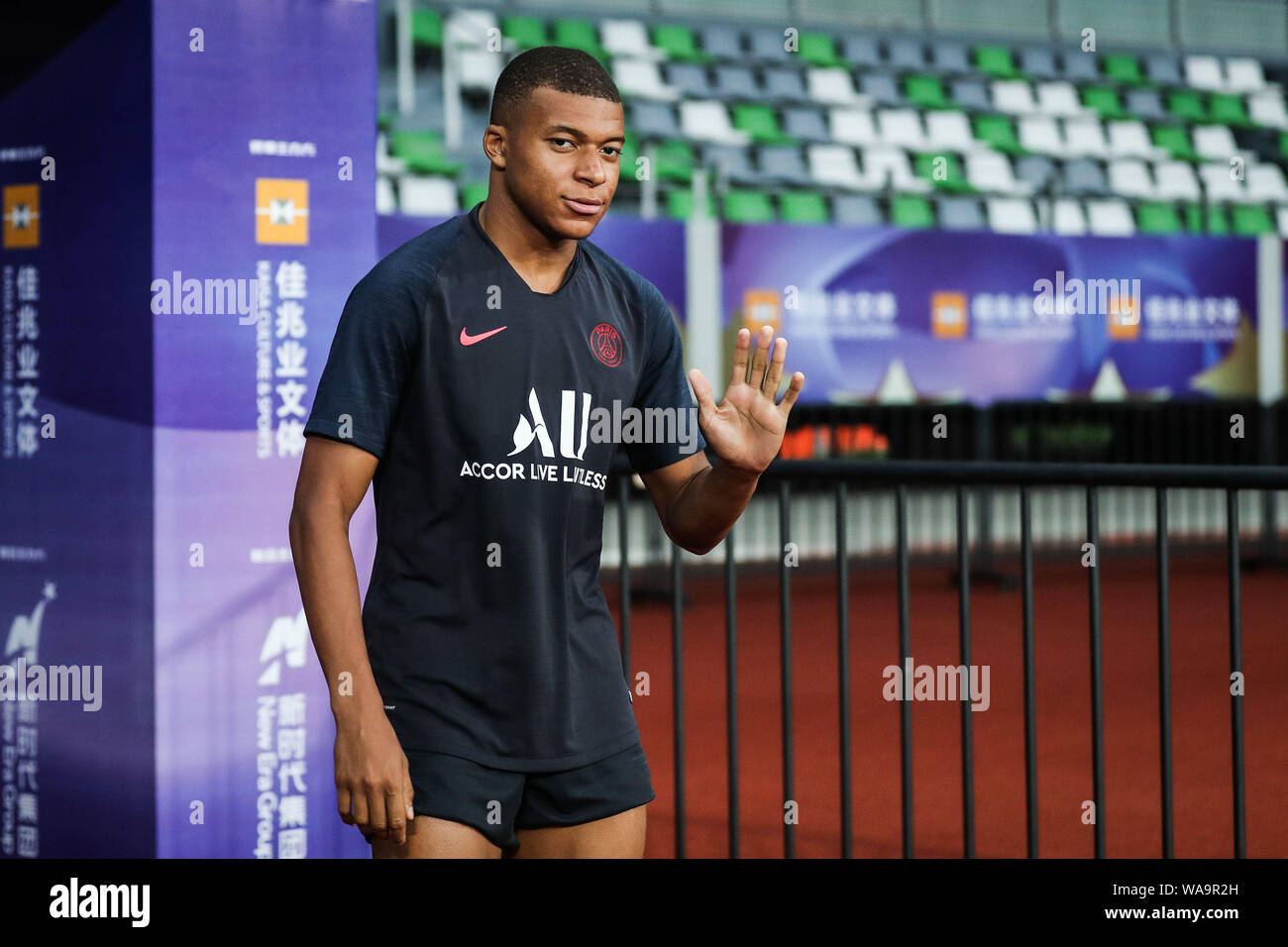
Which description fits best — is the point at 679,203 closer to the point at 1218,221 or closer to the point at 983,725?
the point at 1218,221

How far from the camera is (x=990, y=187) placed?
17.2 m

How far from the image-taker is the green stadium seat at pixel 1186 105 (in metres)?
20.0

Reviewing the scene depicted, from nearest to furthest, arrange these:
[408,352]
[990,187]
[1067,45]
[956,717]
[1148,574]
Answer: [408,352]
[956,717]
[1148,574]
[990,187]
[1067,45]

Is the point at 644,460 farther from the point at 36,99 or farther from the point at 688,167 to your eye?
the point at 688,167

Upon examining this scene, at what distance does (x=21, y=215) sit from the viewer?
4.59m

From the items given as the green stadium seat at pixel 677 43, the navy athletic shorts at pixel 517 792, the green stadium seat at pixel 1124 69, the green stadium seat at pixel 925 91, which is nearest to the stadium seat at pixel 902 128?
the green stadium seat at pixel 925 91

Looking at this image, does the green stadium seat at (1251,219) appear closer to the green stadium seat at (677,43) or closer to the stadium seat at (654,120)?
the green stadium seat at (677,43)

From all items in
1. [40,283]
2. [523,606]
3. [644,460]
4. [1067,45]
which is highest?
[1067,45]

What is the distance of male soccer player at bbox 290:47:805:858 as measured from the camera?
2.41 metres

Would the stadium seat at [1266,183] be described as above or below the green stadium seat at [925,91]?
below

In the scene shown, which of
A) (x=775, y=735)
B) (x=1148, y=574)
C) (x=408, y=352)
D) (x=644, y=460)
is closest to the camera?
(x=408, y=352)

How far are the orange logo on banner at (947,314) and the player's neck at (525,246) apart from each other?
32.7 ft
